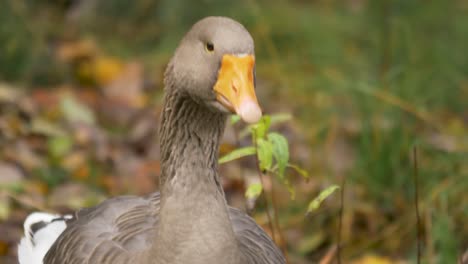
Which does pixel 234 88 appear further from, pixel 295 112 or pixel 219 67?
pixel 295 112

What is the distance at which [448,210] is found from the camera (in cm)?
528

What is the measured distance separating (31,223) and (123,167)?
1.75 metres

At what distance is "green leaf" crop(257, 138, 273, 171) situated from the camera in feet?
11.5

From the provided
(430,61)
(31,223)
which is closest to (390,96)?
(430,61)

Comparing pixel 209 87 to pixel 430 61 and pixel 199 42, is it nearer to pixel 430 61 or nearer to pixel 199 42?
pixel 199 42

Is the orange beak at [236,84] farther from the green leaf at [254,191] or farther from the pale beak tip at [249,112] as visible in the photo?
the green leaf at [254,191]

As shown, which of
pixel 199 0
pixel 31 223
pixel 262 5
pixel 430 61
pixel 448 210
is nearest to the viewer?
pixel 31 223

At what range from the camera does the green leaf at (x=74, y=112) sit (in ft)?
20.8

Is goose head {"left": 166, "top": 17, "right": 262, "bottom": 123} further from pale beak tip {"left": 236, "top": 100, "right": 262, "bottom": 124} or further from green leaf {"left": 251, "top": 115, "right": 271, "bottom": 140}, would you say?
green leaf {"left": 251, "top": 115, "right": 271, "bottom": 140}

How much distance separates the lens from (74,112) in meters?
6.38

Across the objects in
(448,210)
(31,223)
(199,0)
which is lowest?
(448,210)

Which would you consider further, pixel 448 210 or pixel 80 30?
pixel 80 30

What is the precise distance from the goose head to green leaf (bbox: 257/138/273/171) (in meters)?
0.47

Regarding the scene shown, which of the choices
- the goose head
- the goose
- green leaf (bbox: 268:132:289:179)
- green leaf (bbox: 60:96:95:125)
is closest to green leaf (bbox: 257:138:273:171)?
green leaf (bbox: 268:132:289:179)
